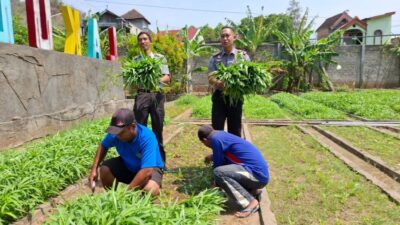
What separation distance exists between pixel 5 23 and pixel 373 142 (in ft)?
23.8

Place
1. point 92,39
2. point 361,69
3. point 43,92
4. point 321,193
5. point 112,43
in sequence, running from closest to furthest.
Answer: point 321,193 < point 43,92 < point 92,39 < point 112,43 < point 361,69

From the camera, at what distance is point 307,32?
21.0m

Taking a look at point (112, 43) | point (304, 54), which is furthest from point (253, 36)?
point (112, 43)

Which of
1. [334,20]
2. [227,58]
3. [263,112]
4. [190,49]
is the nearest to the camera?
[227,58]

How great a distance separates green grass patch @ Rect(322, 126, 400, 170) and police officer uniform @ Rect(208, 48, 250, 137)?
248cm

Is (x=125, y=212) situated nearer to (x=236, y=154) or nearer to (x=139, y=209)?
(x=139, y=209)

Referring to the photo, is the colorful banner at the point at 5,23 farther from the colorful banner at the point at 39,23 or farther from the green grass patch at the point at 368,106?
the green grass patch at the point at 368,106

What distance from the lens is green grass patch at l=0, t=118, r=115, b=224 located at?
3.35m

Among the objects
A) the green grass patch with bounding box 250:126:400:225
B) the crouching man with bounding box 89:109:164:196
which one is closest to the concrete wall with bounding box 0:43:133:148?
the crouching man with bounding box 89:109:164:196

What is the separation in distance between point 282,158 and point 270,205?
2272mm

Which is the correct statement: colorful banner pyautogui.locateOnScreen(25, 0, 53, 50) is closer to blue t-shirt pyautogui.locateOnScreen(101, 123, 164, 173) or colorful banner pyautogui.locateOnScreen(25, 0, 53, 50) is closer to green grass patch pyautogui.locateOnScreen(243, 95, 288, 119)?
blue t-shirt pyautogui.locateOnScreen(101, 123, 164, 173)

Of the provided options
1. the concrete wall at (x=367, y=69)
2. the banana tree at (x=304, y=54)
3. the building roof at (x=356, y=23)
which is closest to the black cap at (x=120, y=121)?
the banana tree at (x=304, y=54)

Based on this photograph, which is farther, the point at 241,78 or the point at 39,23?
the point at 39,23

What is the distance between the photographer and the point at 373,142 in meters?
7.28
